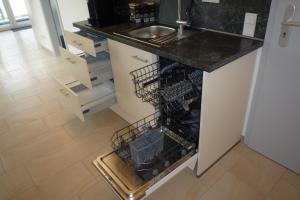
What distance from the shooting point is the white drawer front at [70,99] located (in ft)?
5.99

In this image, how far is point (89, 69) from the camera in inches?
73.0

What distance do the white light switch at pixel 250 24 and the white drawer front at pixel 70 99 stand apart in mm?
1274

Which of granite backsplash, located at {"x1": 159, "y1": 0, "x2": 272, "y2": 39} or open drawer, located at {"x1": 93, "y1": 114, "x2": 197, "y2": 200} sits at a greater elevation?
granite backsplash, located at {"x1": 159, "y1": 0, "x2": 272, "y2": 39}

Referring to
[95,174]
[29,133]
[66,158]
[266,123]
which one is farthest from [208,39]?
[29,133]

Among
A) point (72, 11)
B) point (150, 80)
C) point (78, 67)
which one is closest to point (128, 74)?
point (150, 80)

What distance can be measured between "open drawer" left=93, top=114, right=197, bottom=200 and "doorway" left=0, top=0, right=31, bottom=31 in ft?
17.8

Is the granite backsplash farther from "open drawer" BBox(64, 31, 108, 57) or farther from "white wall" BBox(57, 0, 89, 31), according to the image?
"white wall" BBox(57, 0, 89, 31)

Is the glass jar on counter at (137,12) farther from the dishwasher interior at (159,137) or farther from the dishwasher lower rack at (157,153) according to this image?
the dishwasher lower rack at (157,153)

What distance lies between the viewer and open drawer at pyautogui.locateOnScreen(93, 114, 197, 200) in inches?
46.4

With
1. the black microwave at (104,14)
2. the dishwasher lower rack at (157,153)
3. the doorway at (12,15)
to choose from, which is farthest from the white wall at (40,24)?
the dishwasher lower rack at (157,153)

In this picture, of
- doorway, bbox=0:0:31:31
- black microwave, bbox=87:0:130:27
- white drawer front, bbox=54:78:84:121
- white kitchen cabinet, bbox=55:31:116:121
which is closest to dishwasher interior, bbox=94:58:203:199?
white kitchen cabinet, bbox=55:31:116:121

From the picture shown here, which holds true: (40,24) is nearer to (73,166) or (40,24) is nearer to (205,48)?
(73,166)

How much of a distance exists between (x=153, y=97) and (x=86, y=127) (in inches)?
36.3

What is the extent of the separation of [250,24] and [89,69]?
120cm
